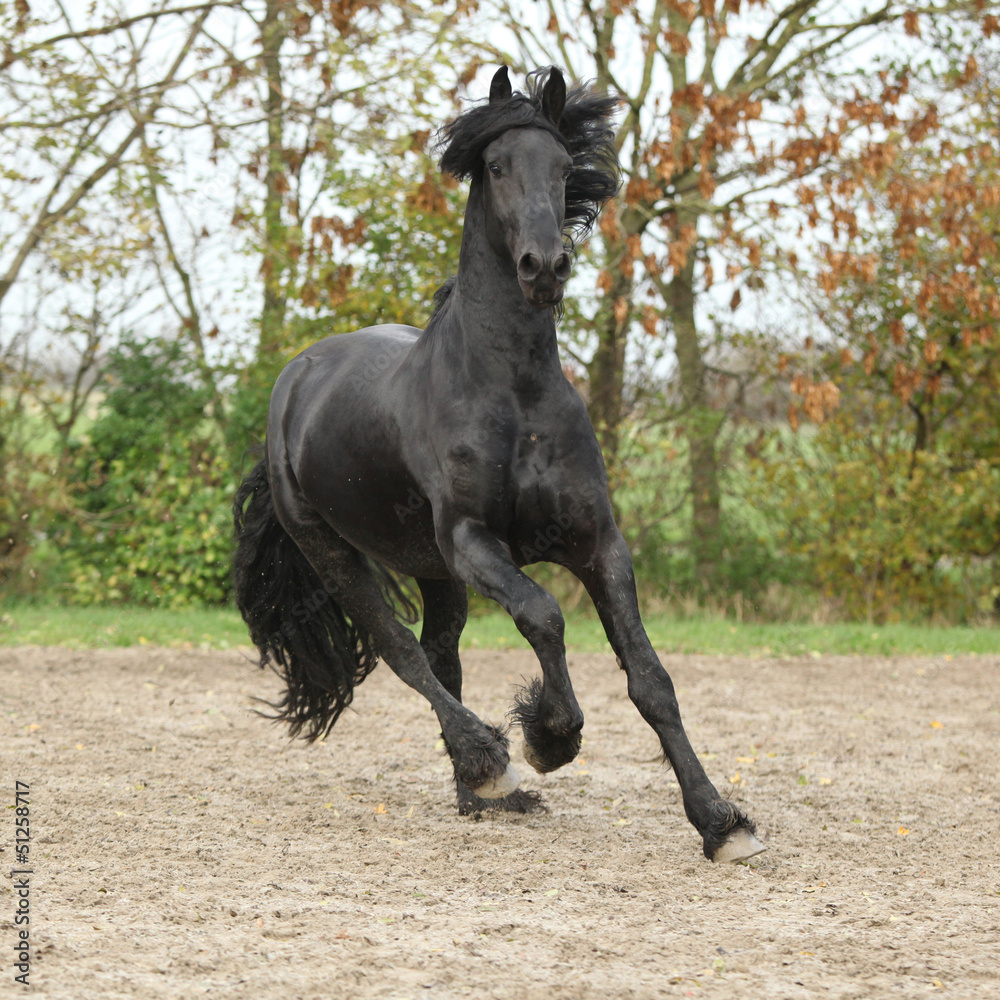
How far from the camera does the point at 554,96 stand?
3.83 metres

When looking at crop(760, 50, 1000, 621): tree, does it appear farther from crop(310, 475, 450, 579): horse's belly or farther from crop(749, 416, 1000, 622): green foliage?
crop(310, 475, 450, 579): horse's belly

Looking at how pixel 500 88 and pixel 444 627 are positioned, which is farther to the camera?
pixel 444 627

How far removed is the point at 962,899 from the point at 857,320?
891cm

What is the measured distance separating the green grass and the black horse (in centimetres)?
477

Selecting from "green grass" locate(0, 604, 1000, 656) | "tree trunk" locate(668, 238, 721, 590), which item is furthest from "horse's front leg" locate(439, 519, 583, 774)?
"tree trunk" locate(668, 238, 721, 590)

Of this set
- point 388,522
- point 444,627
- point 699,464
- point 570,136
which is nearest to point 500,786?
point 388,522

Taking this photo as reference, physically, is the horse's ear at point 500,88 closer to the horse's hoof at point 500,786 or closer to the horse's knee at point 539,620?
the horse's knee at point 539,620

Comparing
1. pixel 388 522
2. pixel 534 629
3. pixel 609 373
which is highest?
pixel 609 373

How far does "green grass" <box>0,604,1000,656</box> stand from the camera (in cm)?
891

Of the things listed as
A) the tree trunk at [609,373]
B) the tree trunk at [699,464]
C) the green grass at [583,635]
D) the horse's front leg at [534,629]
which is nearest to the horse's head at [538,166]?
the horse's front leg at [534,629]

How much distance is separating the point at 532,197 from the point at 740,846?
2111 mm

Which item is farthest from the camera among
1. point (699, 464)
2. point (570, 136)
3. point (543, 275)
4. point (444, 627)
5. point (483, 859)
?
point (699, 464)

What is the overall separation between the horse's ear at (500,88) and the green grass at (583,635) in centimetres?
578

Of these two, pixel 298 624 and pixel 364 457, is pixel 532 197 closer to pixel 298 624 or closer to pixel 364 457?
pixel 364 457
